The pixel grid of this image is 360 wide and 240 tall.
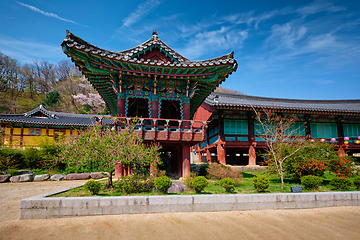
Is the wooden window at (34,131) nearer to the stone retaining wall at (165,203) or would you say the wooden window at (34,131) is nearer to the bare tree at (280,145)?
the stone retaining wall at (165,203)

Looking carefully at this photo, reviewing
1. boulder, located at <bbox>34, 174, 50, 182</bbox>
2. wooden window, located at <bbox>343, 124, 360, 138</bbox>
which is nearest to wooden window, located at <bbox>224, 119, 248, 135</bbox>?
wooden window, located at <bbox>343, 124, 360, 138</bbox>

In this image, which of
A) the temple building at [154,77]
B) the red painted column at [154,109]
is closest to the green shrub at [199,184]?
the temple building at [154,77]

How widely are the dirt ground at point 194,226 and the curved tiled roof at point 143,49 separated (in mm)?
7442

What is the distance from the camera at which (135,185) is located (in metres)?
8.48

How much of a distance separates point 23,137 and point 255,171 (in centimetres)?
2622

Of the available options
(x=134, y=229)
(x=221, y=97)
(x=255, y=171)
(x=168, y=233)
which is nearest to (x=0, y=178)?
(x=134, y=229)

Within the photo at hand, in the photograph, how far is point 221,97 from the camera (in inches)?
A: 997

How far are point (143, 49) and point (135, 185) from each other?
27.6 feet

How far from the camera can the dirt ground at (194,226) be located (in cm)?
534

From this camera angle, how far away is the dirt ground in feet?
17.5

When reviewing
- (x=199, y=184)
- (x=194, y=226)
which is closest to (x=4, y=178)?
(x=199, y=184)

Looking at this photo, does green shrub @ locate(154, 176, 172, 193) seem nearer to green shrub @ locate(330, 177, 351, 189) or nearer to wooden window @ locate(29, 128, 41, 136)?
green shrub @ locate(330, 177, 351, 189)

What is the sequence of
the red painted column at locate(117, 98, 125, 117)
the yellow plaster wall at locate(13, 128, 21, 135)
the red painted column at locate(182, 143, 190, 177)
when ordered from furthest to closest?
the yellow plaster wall at locate(13, 128, 21, 135) → the red painted column at locate(117, 98, 125, 117) → the red painted column at locate(182, 143, 190, 177)

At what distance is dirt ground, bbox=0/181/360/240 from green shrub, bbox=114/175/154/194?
1693 mm
